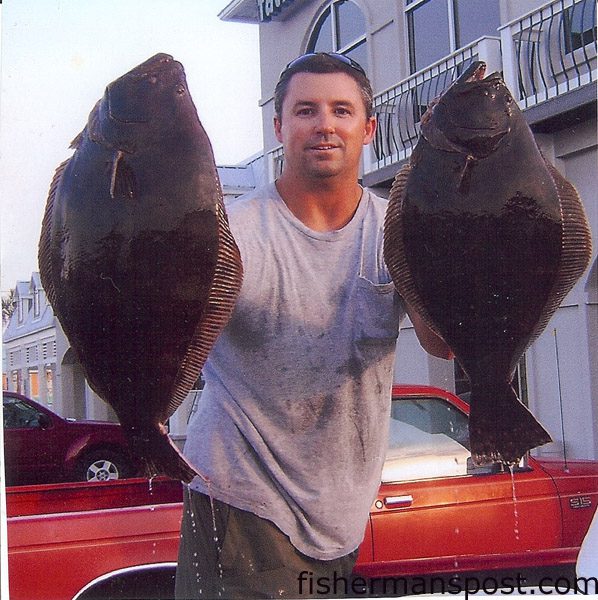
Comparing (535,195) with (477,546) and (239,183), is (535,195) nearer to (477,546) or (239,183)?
(239,183)

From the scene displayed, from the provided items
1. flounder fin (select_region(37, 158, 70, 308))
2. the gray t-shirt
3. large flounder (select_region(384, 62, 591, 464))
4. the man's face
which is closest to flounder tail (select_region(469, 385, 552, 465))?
large flounder (select_region(384, 62, 591, 464))

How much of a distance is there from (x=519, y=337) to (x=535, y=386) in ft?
0.60

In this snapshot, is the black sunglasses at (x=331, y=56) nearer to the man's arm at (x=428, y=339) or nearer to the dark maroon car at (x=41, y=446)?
the man's arm at (x=428, y=339)

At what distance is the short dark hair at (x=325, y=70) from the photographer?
2070 mm

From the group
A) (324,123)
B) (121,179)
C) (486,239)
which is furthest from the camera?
(324,123)

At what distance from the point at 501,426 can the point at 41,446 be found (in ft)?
3.56

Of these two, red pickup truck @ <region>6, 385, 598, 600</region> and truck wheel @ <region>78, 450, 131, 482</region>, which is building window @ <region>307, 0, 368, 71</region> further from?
truck wheel @ <region>78, 450, 131, 482</region>

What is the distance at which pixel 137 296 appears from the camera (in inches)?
74.4

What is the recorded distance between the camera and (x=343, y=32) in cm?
222

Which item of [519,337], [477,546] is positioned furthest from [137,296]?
[477,546]

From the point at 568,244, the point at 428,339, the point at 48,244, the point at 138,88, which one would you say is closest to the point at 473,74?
the point at 568,244

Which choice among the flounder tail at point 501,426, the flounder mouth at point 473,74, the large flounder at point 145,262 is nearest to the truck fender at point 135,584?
the large flounder at point 145,262

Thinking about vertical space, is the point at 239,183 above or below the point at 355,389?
above

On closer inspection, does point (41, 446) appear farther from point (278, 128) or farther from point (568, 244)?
point (568, 244)
